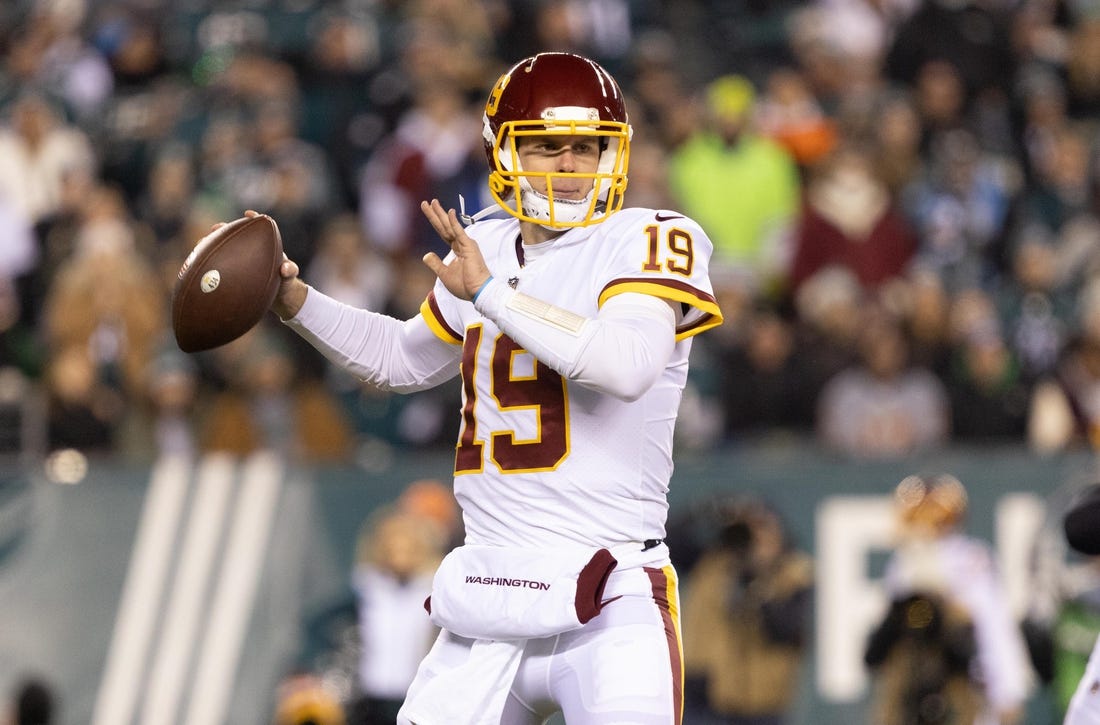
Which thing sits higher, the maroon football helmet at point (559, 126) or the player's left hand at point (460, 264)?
the maroon football helmet at point (559, 126)

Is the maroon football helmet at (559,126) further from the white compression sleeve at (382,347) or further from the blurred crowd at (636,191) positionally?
the blurred crowd at (636,191)

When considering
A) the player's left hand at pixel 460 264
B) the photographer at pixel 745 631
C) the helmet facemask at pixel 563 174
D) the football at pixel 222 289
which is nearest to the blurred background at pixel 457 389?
the photographer at pixel 745 631

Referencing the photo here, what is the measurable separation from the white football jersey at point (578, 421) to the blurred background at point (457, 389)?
360 cm

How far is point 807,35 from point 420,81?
8.06 feet

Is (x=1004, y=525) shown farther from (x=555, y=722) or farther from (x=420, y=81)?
(x=420, y=81)

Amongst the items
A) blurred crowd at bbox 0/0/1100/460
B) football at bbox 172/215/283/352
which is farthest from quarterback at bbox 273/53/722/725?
blurred crowd at bbox 0/0/1100/460

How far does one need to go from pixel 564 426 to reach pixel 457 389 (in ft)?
17.9

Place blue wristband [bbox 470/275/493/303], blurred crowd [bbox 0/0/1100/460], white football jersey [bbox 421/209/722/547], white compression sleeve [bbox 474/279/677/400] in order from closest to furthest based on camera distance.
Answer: white compression sleeve [bbox 474/279/677/400], blue wristband [bbox 470/275/493/303], white football jersey [bbox 421/209/722/547], blurred crowd [bbox 0/0/1100/460]

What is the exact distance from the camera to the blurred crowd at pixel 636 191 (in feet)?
31.5

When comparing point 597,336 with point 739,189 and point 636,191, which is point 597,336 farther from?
point 739,189

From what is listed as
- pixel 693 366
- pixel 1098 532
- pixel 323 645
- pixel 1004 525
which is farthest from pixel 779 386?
pixel 1098 532

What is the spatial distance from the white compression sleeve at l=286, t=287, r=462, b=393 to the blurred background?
3.29 meters

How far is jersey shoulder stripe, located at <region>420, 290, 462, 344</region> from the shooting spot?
4.58 metres

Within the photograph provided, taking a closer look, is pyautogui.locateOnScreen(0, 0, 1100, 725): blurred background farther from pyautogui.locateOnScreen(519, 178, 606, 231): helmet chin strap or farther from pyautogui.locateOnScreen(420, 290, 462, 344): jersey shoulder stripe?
pyautogui.locateOnScreen(519, 178, 606, 231): helmet chin strap
